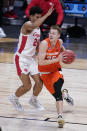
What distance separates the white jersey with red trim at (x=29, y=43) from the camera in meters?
6.78

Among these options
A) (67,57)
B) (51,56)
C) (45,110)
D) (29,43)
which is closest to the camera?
(67,57)

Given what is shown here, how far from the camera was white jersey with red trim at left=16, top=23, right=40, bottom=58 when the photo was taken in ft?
22.2

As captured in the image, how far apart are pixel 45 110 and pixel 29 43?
1.00 metres

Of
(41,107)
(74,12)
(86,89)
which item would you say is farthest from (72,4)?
(41,107)

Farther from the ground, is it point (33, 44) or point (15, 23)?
point (33, 44)

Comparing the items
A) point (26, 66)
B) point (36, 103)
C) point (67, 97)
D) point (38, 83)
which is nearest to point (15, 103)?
point (36, 103)

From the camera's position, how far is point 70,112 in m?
6.93

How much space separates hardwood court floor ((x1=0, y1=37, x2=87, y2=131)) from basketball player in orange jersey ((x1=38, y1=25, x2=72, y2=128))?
12.1 inches

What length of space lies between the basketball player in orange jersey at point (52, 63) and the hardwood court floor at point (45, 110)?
307 millimetres

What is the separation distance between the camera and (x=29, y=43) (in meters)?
6.79

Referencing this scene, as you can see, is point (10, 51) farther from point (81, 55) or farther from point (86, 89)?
point (86, 89)

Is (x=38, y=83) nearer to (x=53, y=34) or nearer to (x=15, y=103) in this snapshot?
(x=15, y=103)

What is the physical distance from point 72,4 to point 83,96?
6421mm

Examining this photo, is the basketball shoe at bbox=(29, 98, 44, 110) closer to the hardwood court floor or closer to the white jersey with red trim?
the hardwood court floor
